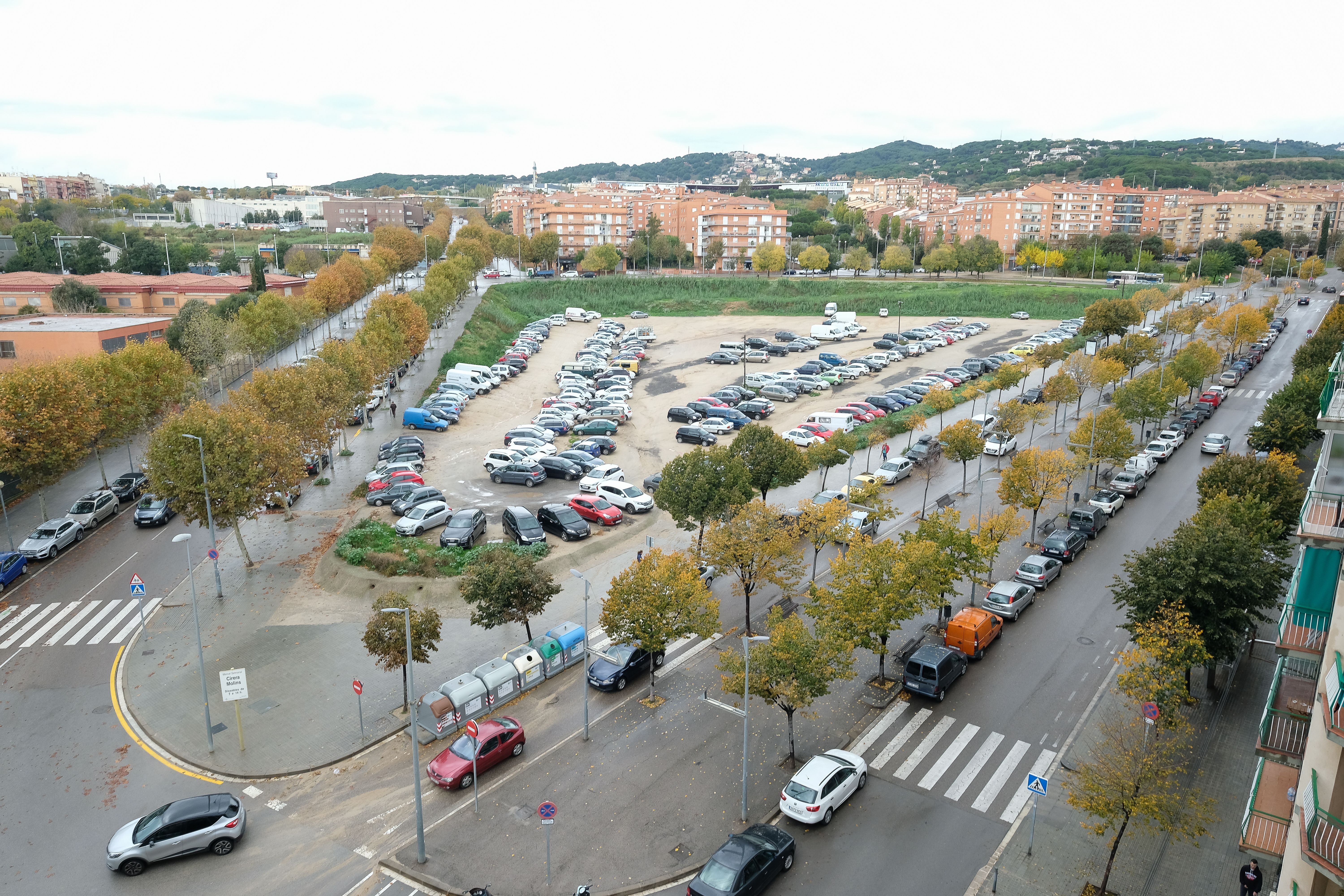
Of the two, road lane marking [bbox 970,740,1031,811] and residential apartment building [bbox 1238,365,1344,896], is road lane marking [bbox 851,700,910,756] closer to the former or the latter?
road lane marking [bbox 970,740,1031,811]

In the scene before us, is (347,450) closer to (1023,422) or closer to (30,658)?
(30,658)

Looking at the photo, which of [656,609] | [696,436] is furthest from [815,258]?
[656,609]

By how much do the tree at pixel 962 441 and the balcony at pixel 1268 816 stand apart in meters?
25.5

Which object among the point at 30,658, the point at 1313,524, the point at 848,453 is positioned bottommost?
the point at 30,658

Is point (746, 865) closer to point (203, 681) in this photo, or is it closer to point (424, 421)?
point (203, 681)

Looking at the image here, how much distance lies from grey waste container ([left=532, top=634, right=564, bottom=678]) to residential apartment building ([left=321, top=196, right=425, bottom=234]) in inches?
6995

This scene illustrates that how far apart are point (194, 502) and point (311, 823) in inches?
662

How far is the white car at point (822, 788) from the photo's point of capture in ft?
58.6

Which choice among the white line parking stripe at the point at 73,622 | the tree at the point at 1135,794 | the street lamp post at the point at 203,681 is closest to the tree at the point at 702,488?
the tree at the point at 1135,794

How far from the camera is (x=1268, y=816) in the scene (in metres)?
12.1

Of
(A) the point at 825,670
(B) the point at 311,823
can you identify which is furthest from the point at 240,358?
(A) the point at 825,670

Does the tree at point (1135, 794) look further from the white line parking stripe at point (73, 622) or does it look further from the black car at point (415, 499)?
the white line parking stripe at point (73, 622)

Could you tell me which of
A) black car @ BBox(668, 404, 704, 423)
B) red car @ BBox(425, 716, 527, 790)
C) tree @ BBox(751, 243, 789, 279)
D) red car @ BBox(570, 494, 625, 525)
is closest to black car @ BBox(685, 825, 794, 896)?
red car @ BBox(425, 716, 527, 790)

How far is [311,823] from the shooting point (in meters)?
18.6
